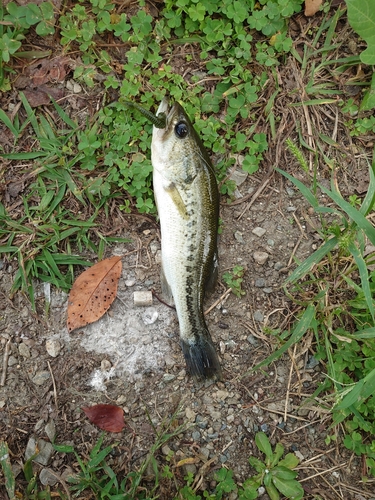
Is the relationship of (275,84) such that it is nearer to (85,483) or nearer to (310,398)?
(310,398)

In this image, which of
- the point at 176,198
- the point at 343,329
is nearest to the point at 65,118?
the point at 176,198

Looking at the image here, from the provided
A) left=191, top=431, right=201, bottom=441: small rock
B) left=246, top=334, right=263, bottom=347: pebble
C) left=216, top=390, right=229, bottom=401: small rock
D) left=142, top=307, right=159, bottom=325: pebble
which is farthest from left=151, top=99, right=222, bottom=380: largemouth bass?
left=191, top=431, right=201, bottom=441: small rock

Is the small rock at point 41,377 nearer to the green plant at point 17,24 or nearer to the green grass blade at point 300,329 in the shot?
the green grass blade at point 300,329

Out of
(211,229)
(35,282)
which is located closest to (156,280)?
(211,229)

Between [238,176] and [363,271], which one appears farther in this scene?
[238,176]

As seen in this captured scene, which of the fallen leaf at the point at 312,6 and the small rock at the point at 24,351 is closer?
the small rock at the point at 24,351

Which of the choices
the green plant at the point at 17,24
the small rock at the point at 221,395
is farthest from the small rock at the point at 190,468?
the green plant at the point at 17,24

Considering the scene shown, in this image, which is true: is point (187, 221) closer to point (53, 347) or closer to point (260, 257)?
point (260, 257)
